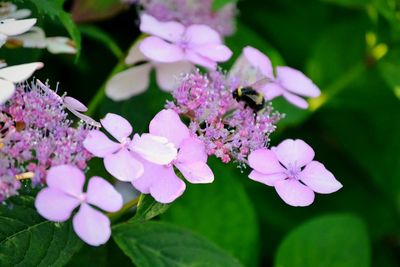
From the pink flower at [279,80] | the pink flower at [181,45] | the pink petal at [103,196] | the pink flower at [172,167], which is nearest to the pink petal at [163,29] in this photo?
the pink flower at [181,45]

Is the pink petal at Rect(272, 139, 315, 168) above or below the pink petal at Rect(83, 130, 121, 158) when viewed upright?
above

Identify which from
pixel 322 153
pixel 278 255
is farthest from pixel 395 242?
pixel 278 255

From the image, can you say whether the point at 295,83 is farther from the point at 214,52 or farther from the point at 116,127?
the point at 116,127

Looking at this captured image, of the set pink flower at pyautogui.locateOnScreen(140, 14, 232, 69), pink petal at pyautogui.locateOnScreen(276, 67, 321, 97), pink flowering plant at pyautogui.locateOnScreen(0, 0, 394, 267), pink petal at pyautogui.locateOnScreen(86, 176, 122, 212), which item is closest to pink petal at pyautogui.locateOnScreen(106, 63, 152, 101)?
pink flowering plant at pyautogui.locateOnScreen(0, 0, 394, 267)

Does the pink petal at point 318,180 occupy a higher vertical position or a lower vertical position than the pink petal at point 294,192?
higher

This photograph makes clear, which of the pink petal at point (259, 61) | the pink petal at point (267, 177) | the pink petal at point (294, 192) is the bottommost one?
the pink petal at point (267, 177)

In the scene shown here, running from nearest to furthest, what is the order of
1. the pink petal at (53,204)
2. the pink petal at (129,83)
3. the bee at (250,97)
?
1. the pink petal at (53,204)
2. the bee at (250,97)
3. the pink petal at (129,83)

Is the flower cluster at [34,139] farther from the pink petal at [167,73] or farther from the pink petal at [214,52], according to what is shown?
the pink petal at [167,73]

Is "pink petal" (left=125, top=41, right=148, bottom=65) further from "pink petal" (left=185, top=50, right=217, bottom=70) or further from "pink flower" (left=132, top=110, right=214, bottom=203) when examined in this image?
"pink flower" (left=132, top=110, right=214, bottom=203)
